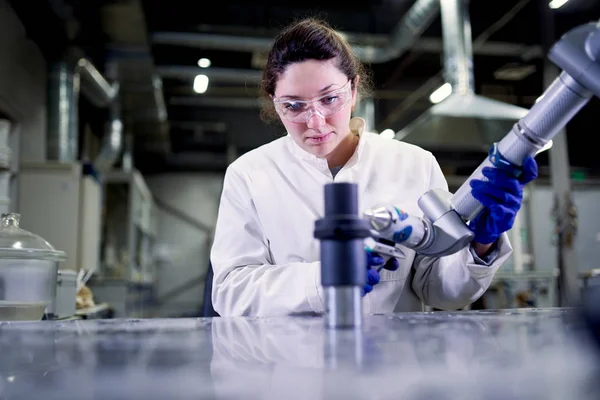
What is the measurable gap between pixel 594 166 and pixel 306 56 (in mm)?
7020

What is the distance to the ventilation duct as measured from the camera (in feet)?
11.7

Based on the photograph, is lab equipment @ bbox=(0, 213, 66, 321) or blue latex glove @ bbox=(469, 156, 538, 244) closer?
blue latex glove @ bbox=(469, 156, 538, 244)

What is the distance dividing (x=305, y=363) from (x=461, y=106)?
11.1 ft

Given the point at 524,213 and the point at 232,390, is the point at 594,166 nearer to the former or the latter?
the point at 524,213

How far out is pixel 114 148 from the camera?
543 centimetres

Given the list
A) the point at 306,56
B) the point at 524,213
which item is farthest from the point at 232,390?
the point at 524,213

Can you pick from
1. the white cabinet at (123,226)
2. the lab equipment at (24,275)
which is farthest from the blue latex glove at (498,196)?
the white cabinet at (123,226)

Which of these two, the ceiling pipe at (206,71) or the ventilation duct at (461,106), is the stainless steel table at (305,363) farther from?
the ceiling pipe at (206,71)

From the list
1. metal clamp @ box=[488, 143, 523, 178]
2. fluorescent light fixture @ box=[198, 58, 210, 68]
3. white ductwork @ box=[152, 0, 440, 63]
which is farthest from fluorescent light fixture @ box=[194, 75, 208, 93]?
metal clamp @ box=[488, 143, 523, 178]

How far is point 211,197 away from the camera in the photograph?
8.43 m

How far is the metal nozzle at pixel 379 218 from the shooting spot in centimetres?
→ 68

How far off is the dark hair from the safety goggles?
0.08 meters

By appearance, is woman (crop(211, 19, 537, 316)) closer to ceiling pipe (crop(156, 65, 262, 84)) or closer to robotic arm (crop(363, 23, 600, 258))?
robotic arm (crop(363, 23, 600, 258))

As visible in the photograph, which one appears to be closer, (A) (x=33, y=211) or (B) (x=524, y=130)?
(B) (x=524, y=130)
